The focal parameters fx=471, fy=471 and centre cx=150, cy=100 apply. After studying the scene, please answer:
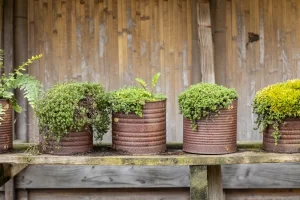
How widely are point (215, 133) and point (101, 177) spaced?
5.83ft

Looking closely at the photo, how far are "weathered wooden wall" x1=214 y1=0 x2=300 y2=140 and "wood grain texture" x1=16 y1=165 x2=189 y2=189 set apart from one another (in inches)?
34.7

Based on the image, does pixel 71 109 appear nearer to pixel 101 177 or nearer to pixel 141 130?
pixel 141 130

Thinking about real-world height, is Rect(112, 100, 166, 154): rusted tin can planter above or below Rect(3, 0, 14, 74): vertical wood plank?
below

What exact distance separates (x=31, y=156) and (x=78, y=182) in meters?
1.56

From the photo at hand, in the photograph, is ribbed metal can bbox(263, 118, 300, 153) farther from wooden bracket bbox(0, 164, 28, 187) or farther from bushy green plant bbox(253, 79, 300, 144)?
wooden bracket bbox(0, 164, 28, 187)

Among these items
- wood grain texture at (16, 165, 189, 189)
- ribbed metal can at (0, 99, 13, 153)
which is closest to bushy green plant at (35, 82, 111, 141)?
ribbed metal can at (0, 99, 13, 153)

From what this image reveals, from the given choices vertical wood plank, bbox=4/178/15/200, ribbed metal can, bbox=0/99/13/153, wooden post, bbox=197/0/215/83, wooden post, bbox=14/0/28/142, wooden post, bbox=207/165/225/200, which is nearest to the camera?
ribbed metal can, bbox=0/99/13/153

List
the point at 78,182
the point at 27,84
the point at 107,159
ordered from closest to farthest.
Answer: the point at 107,159
the point at 27,84
the point at 78,182

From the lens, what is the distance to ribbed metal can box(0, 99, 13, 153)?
9.40 feet

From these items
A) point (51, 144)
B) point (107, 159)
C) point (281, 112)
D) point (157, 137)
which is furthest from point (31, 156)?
point (281, 112)

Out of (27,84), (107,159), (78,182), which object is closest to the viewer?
(107,159)

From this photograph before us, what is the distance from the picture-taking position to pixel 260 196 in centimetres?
426

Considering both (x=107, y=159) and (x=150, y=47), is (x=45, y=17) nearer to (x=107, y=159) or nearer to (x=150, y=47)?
(x=150, y=47)

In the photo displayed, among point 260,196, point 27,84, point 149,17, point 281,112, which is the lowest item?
point 260,196
